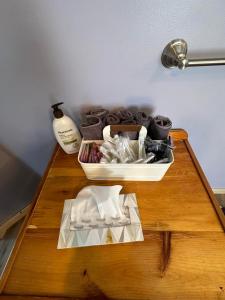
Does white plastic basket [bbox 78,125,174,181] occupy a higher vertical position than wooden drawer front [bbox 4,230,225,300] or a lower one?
higher

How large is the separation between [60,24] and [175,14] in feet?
0.93

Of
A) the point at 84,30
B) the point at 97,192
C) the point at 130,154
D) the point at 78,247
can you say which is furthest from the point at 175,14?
the point at 78,247

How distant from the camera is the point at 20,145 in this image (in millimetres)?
743

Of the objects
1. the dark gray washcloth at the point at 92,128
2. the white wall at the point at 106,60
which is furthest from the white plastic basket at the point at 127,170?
the white wall at the point at 106,60

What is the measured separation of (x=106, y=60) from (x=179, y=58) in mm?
194

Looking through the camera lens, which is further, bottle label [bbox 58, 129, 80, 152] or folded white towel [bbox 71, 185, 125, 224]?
bottle label [bbox 58, 129, 80, 152]

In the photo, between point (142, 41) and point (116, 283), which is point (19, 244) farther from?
point (142, 41)

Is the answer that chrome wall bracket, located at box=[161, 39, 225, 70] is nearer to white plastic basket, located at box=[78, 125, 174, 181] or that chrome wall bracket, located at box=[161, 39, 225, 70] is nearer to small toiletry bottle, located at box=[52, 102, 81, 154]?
white plastic basket, located at box=[78, 125, 174, 181]

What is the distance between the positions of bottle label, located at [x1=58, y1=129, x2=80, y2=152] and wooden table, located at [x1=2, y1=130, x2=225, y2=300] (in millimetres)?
165

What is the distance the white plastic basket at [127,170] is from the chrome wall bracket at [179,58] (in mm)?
184

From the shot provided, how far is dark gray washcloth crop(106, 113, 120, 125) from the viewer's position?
561 mm

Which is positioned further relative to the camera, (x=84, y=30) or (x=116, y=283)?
(x=84, y=30)

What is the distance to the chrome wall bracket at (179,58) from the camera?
44 centimetres

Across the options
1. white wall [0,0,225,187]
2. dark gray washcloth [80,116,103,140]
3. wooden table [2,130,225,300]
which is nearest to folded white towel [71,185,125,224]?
wooden table [2,130,225,300]
